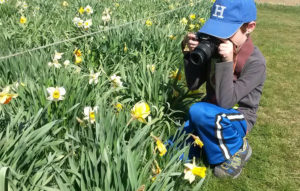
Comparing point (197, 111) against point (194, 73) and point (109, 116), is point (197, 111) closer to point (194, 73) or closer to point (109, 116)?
point (194, 73)

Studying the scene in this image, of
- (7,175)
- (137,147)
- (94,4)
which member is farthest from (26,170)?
(94,4)

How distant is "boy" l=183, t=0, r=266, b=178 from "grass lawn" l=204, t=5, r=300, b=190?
11cm

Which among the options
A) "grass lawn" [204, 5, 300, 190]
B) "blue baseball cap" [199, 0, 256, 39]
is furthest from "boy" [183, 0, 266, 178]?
"grass lawn" [204, 5, 300, 190]

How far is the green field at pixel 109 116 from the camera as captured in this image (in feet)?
4.00

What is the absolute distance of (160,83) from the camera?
7.05ft

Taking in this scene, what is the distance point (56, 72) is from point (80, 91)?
0.38 m

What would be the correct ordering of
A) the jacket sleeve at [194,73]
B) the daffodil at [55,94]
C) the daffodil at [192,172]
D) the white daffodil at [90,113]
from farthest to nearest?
1. the jacket sleeve at [194,73]
2. the daffodil at [55,94]
3. the white daffodil at [90,113]
4. the daffodil at [192,172]

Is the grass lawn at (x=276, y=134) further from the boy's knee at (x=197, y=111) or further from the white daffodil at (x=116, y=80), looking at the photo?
the white daffodil at (x=116, y=80)

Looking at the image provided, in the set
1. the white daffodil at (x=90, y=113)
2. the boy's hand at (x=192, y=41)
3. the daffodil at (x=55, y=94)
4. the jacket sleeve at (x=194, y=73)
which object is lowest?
the jacket sleeve at (x=194, y=73)

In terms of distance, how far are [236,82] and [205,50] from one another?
37 centimetres

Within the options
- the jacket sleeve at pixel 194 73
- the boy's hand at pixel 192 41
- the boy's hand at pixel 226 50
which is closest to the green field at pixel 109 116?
the jacket sleeve at pixel 194 73

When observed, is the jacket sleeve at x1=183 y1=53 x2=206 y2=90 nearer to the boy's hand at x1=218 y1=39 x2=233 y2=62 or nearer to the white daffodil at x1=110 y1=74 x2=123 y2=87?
the boy's hand at x1=218 y1=39 x2=233 y2=62

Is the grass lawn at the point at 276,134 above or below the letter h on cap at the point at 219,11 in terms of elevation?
below

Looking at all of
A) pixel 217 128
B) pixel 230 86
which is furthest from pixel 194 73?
pixel 217 128
